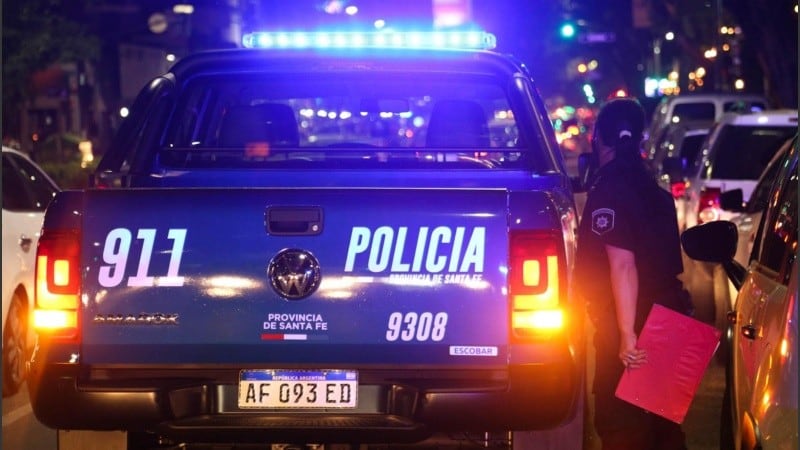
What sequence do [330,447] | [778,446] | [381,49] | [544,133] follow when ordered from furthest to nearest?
[381,49] < [544,133] < [330,447] < [778,446]

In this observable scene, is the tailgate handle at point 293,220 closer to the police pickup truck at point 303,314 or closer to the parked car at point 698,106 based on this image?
the police pickup truck at point 303,314

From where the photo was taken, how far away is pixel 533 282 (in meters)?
5.22

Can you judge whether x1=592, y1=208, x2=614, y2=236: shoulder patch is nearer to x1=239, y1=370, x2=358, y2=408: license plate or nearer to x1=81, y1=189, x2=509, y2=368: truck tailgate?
x1=81, y1=189, x2=509, y2=368: truck tailgate

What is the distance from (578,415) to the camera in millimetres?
5609

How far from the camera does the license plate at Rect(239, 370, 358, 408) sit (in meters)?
5.26

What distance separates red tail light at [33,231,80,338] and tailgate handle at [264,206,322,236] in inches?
26.9

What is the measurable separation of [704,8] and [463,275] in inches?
1528

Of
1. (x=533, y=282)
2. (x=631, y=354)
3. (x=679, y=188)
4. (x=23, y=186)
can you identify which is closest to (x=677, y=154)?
(x=679, y=188)

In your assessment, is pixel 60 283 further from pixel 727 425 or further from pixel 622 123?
pixel 727 425

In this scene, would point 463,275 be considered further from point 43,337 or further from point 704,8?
point 704,8

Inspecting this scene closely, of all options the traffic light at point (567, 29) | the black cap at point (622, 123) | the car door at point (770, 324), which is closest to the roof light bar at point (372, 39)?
the black cap at point (622, 123)

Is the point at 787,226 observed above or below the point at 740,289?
above

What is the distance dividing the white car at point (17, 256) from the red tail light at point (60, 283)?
4.17 metres

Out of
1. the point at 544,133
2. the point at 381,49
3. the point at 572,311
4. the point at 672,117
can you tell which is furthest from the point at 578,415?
the point at 672,117
